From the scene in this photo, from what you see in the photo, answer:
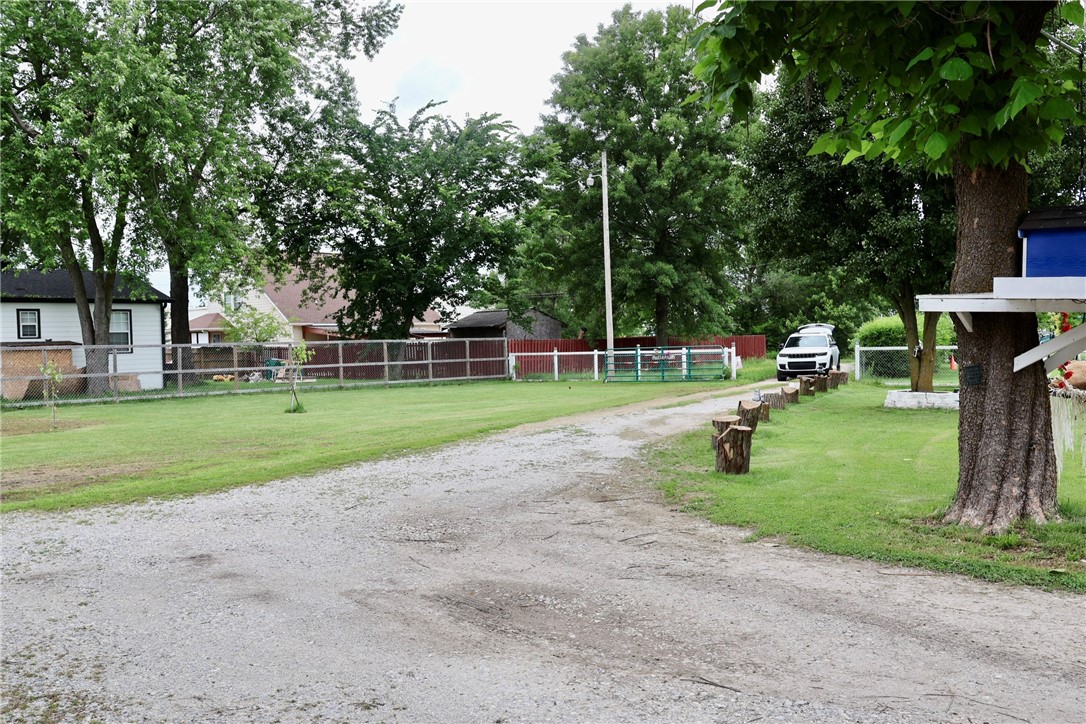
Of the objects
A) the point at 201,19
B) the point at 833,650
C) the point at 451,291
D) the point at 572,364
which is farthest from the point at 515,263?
the point at 833,650

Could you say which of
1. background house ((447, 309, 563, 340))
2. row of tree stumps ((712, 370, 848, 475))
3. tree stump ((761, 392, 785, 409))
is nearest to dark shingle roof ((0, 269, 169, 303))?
background house ((447, 309, 563, 340))

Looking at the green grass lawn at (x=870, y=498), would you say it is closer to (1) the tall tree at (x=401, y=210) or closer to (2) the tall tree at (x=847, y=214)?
(2) the tall tree at (x=847, y=214)

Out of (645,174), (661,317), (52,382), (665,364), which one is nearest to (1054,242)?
(52,382)

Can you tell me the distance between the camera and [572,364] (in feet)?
110

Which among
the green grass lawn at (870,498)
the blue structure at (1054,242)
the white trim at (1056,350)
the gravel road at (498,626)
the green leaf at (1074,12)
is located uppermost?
the green leaf at (1074,12)

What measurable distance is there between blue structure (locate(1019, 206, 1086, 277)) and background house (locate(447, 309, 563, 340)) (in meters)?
36.1

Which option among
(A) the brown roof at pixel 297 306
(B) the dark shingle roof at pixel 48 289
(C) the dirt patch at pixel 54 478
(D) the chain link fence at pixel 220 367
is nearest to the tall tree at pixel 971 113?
(C) the dirt patch at pixel 54 478

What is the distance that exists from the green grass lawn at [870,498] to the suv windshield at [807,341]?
13.2 meters

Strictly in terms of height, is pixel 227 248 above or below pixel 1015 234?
above

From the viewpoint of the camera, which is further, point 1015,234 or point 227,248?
point 227,248

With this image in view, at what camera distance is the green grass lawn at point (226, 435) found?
9.34 metres

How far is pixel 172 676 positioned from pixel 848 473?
747 centimetres

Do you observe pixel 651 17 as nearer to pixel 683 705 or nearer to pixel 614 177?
pixel 614 177

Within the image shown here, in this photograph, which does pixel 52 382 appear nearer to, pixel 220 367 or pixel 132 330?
pixel 220 367
